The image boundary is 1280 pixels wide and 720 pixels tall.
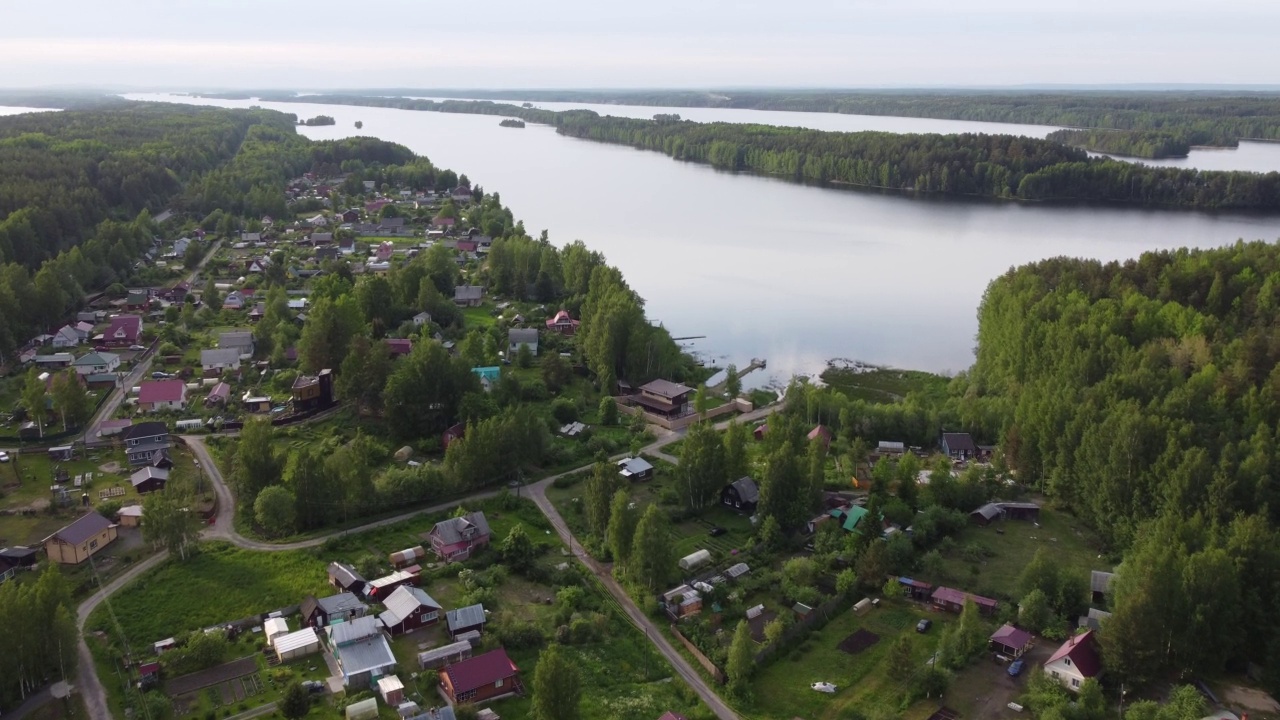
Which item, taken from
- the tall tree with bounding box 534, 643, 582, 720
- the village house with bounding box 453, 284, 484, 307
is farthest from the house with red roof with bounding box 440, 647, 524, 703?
the village house with bounding box 453, 284, 484, 307

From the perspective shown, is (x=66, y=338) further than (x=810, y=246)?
No

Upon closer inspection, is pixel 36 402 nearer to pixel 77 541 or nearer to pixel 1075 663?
pixel 77 541

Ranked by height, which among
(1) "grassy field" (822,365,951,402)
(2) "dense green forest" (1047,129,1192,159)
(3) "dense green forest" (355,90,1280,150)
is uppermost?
(3) "dense green forest" (355,90,1280,150)

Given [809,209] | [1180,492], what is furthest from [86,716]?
[809,209]

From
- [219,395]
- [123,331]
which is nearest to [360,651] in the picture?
[219,395]

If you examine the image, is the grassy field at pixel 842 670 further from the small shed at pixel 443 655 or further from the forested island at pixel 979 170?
the forested island at pixel 979 170

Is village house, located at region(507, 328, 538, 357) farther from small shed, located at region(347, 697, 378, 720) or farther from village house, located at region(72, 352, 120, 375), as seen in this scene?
small shed, located at region(347, 697, 378, 720)
